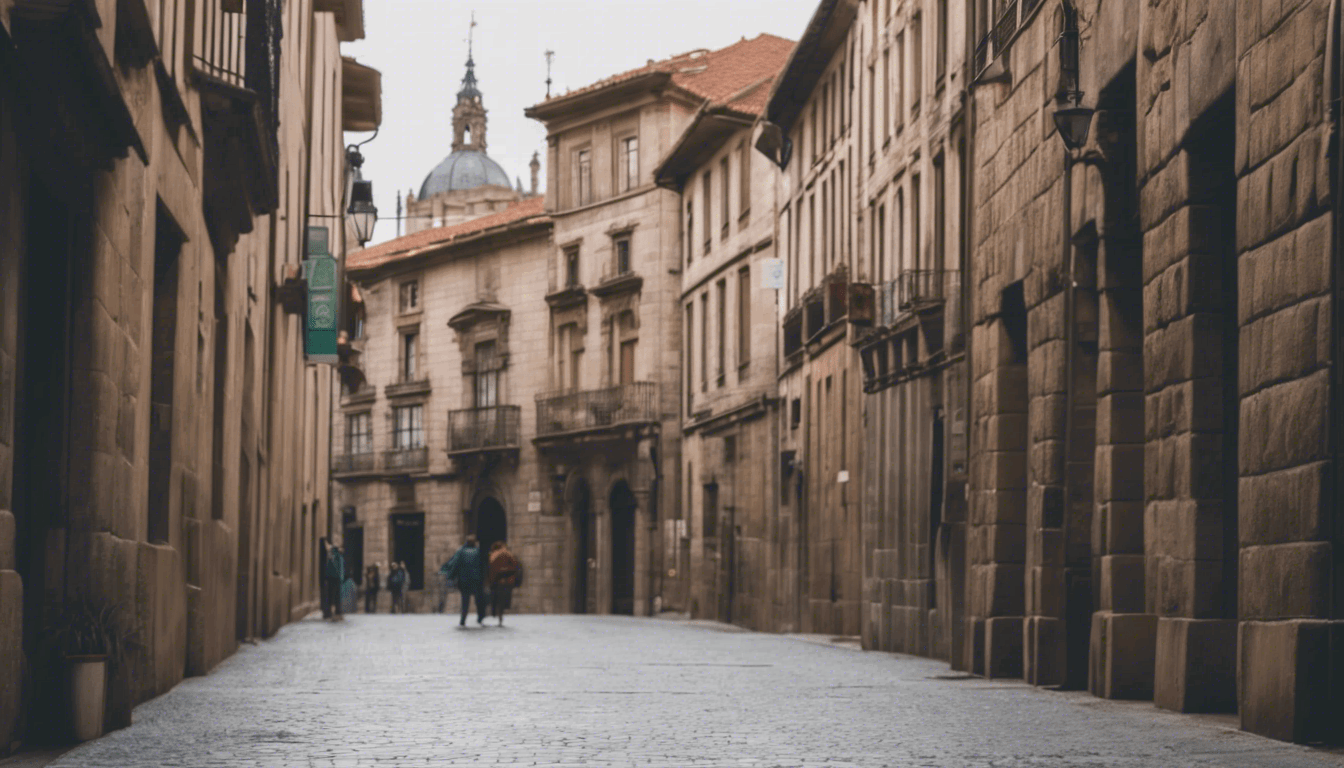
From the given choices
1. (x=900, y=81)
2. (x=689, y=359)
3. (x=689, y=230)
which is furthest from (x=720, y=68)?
(x=900, y=81)

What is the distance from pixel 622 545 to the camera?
57625 mm

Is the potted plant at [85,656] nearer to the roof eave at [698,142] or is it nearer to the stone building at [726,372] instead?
the stone building at [726,372]

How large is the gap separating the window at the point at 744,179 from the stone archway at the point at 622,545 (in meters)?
13.0

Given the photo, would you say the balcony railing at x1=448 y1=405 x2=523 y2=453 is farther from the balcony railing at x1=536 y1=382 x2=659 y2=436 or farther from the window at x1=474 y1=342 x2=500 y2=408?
the balcony railing at x1=536 y1=382 x2=659 y2=436

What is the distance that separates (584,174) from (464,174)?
81286 millimetres

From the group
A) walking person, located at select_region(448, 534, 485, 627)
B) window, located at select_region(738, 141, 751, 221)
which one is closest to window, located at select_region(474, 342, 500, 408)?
window, located at select_region(738, 141, 751, 221)

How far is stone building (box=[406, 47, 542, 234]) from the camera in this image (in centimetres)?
13600

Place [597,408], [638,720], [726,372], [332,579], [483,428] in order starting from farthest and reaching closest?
1. [483,428]
2. [597,408]
3. [726,372]
4. [332,579]
5. [638,720]

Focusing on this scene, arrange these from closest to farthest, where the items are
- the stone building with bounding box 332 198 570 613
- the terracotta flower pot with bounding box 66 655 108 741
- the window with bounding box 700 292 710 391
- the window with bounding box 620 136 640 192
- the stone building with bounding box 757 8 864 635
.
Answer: the terracotta flower pot with bounding box 66 655 108 741 < the stone building with bounding box 757 8 864 635 < the window with bounding box 700 292 710 391 < the window with bounding box 620 136 640 192 < the stone building with bounding box 332 198 570 613

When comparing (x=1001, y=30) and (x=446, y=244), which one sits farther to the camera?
(x=446, y=244)

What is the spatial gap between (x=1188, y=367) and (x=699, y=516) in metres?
34.5

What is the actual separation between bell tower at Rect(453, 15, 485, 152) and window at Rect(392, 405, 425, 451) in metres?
77.5

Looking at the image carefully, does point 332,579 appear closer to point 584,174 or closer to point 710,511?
point 710,511

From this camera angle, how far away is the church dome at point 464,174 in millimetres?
139750
